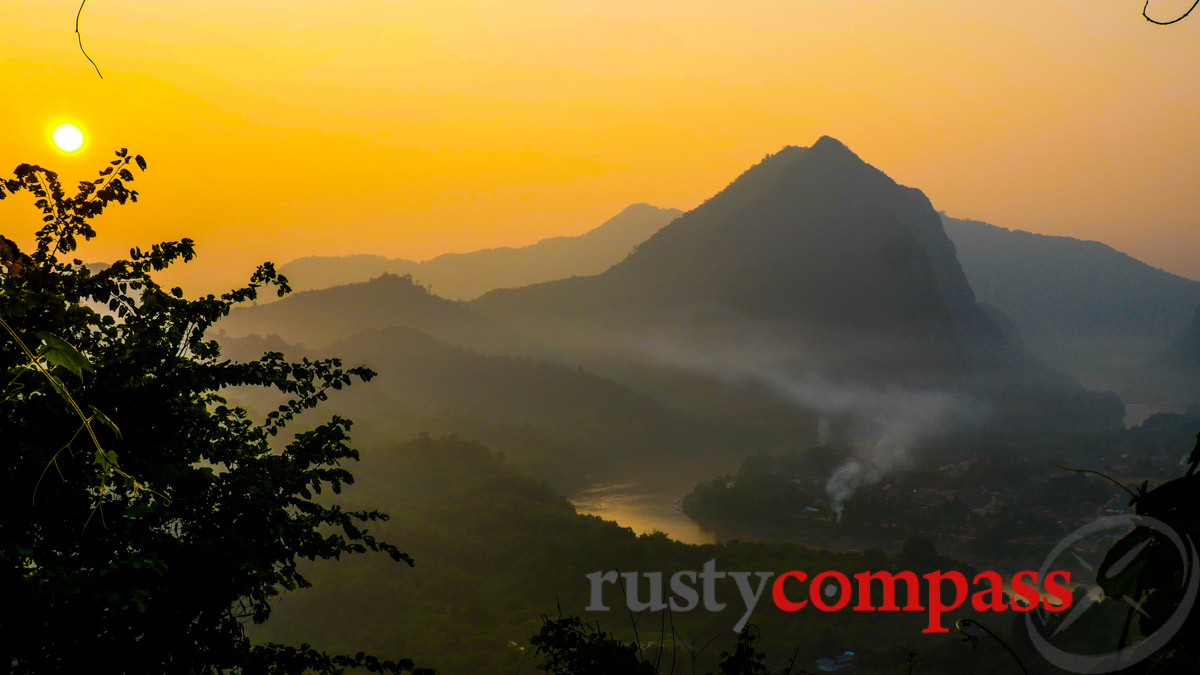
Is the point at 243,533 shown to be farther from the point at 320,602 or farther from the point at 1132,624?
the point at 320,602

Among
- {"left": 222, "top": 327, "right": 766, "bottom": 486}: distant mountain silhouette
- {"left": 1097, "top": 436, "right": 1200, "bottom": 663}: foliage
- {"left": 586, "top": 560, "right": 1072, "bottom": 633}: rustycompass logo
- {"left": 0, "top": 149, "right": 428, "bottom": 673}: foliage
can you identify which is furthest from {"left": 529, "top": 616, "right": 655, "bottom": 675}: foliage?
{"left": 222, "top": 327, "right": 766, "bottom": 486}: distant mountain silhouette

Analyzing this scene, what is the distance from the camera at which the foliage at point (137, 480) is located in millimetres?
4965

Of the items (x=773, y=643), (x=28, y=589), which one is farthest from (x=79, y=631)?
(x=773, y=643)

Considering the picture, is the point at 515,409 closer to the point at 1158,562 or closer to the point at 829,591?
the point at 829,591

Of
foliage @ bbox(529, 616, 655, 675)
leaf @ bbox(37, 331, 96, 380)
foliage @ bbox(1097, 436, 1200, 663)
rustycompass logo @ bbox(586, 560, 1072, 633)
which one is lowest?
rustycompass logo @ bbox(586, 560, 1072, 633)

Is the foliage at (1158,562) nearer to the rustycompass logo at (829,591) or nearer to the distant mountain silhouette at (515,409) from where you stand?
the rustycompass logo at (829,591)

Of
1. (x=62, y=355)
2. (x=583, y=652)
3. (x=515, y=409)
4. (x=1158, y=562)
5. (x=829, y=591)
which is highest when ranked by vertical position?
(x=515, y=409)

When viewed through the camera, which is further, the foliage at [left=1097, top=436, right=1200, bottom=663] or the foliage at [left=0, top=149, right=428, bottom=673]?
the foliage at [left=0, top=149, right=428, bottom=673]

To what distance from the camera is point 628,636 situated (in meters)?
59.8

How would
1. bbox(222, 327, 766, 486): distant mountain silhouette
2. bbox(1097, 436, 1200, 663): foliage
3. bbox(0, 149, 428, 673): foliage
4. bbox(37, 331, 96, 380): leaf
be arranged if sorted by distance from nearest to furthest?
bbox(1097, 436, 1200, 663): foliage → bbox(37, 331, 96, 380): leaf → bbox(0, 149, 428, 673): foliage → bbox(222, 327, 766, 486): distant mountain silhouette

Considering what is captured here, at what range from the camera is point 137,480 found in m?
4.95

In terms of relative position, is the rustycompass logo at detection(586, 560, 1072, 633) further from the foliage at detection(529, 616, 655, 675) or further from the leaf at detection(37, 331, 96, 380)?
the leaf at detection(37, 331, 96, 380)

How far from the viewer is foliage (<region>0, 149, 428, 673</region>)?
4965mm

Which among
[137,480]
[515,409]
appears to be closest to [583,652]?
[137,480]
